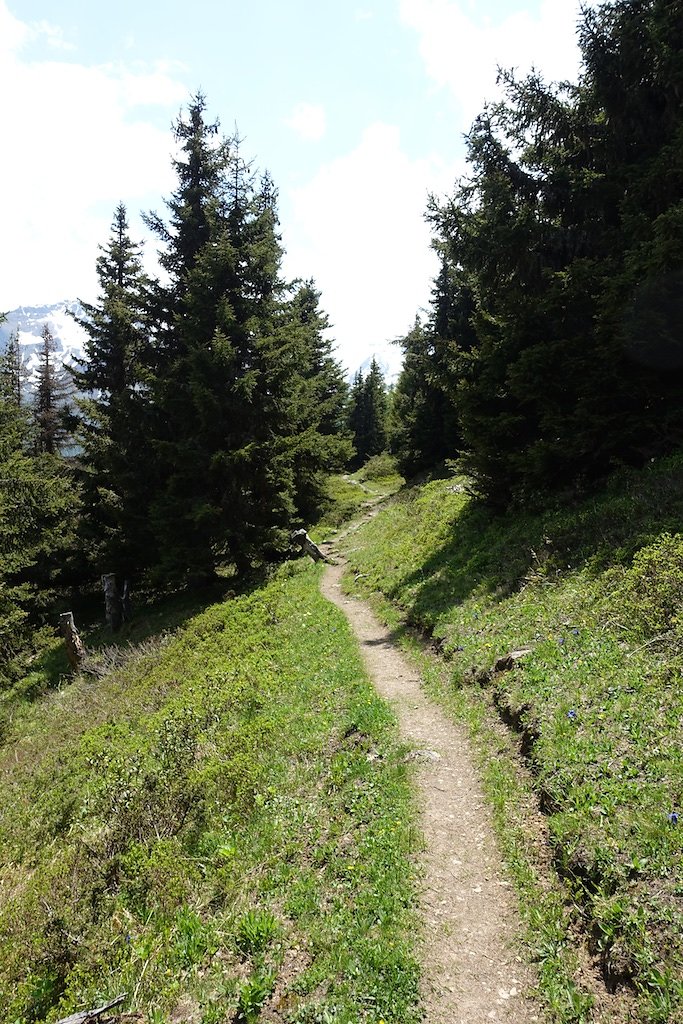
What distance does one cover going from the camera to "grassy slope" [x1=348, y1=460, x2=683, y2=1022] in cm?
461

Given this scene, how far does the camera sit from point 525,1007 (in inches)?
178

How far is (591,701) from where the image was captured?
7281 mm

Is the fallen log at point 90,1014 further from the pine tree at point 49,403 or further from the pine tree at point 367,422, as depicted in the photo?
the pine tree at point 367,422

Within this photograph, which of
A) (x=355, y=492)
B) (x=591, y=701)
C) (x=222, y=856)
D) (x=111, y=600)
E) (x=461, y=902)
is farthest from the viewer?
(x=355, y=492)

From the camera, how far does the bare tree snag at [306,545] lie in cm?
2436

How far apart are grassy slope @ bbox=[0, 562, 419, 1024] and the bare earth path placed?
26 centimetres

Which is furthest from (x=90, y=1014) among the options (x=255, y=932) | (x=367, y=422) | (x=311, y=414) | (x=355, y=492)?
(x=367, y=422)

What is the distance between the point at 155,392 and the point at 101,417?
4.96 m

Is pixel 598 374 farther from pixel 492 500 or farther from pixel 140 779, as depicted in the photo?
pixel 140 779

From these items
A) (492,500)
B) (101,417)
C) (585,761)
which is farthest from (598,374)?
(101,417)

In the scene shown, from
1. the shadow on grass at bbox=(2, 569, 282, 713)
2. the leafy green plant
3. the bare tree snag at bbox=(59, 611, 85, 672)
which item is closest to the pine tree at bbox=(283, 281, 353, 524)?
the shadow on grass at bbox=(2, 569, 282, 713)

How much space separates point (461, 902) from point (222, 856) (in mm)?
3274

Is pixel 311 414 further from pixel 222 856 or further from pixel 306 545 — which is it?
pixel 222 856

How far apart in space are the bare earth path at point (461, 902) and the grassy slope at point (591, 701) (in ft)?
0.89
